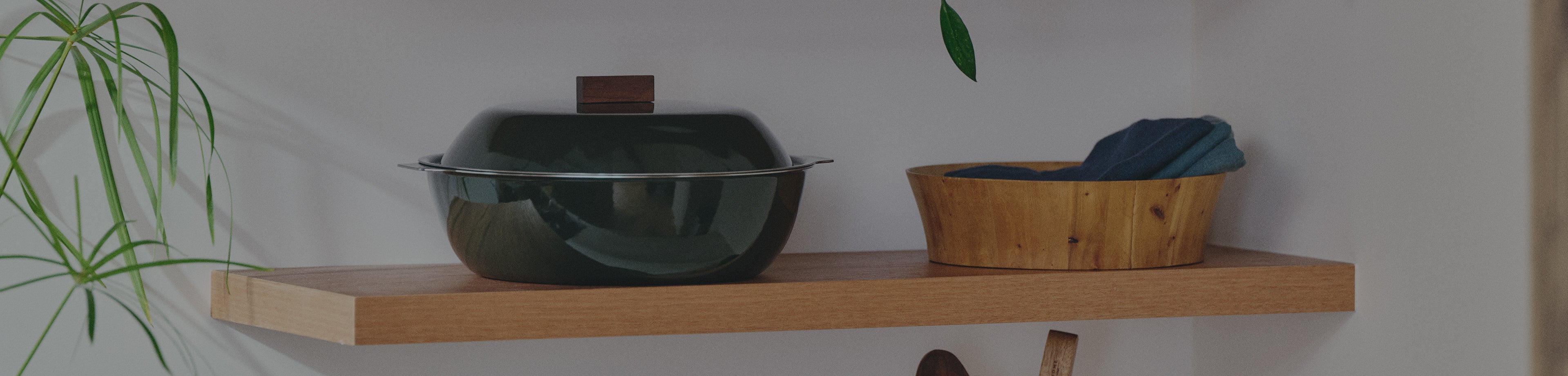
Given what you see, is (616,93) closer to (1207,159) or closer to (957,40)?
(957,40)

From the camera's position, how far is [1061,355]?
0.99 m

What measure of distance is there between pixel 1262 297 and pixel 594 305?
51cm

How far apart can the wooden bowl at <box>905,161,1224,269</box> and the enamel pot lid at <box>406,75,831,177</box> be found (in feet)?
0.50

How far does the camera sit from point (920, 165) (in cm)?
103

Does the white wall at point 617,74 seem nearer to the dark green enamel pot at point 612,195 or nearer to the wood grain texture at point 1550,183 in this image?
the dark green enamel pot at point 612,195

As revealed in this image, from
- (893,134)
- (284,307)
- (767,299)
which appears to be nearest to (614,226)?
(767,299)

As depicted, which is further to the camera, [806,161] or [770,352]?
[770,352]

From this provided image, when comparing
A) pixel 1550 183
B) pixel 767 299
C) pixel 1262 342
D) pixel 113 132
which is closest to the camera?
pixel 1550 183

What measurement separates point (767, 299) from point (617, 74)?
1.07ft

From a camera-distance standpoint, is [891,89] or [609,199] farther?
[891,89]

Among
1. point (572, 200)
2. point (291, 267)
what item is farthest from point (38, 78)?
point (572, 200)

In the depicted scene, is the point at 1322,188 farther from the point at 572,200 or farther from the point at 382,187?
the point at 382,187

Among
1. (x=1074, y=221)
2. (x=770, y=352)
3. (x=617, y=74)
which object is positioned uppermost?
(x=617, y=74)

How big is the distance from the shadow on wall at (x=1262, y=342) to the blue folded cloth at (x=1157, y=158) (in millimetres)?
161
